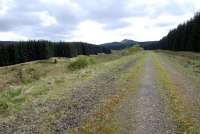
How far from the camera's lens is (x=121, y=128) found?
7312 millimetres

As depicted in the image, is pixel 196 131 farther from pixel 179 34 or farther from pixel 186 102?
pixel 179 34

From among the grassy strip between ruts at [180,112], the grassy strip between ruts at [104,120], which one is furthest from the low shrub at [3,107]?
the grassy strip between ruts at [180,112]

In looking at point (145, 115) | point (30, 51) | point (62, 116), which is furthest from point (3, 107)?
point (30, 51)

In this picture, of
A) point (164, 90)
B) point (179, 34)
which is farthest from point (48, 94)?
point (179, 34)

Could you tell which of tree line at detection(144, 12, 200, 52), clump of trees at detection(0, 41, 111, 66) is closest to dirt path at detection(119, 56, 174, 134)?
tree line at detection(144, 12, 200, 52)

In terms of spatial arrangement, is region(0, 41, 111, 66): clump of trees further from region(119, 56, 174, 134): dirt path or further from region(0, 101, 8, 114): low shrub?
region(119, 56, 174, 134): dirt path

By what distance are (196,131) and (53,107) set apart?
509 centimetres

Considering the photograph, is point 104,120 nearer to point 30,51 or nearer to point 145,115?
point 145,115

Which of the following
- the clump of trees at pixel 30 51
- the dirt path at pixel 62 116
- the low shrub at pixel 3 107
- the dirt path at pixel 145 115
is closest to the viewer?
the dirt path at pixel 145 115

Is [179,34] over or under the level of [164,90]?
over

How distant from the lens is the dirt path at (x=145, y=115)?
726 cm

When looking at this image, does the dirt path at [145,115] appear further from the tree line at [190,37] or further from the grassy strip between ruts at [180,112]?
the tree line at [190,37]

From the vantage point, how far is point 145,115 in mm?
8656

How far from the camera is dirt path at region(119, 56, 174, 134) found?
23.8 ft
